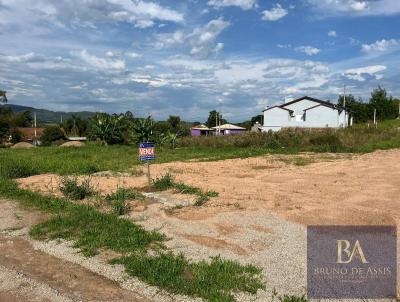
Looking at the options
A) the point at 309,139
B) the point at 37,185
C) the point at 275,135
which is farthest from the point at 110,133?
the point at 37,185

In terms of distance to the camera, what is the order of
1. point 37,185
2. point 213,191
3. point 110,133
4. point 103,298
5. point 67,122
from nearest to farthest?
1. point 103,298
2. point 213,191
3. point 37,185
4. point 110,133
5. point 67,122

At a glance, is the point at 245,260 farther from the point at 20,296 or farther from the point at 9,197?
the point at 9,197

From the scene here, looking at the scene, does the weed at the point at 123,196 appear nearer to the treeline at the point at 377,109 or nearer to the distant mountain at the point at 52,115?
the treeline at the point at 377,109

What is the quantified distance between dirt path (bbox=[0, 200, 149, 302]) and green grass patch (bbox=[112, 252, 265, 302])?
0.34 m

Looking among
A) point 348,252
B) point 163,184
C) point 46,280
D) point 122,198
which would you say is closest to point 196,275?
point 46,280

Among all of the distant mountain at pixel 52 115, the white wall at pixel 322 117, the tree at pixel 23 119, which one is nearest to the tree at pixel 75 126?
the distant mountain at pixel 52 115

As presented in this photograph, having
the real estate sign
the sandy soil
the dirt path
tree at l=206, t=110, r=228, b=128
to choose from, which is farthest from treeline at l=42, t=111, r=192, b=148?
tree at l=206, t=110, r=228, b=128

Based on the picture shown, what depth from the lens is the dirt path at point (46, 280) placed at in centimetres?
370

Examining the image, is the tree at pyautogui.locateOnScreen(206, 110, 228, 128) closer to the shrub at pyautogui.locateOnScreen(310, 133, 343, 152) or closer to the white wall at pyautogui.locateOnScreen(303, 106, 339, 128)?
the white wall at pyautogui.locateOnScreen(303, 106, 339, 128)

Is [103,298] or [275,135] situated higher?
[275,135]

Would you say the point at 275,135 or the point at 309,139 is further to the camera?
the point at 275,135

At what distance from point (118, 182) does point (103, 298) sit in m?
6.52

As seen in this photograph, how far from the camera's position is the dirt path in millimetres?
3699

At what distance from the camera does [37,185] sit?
992cm
